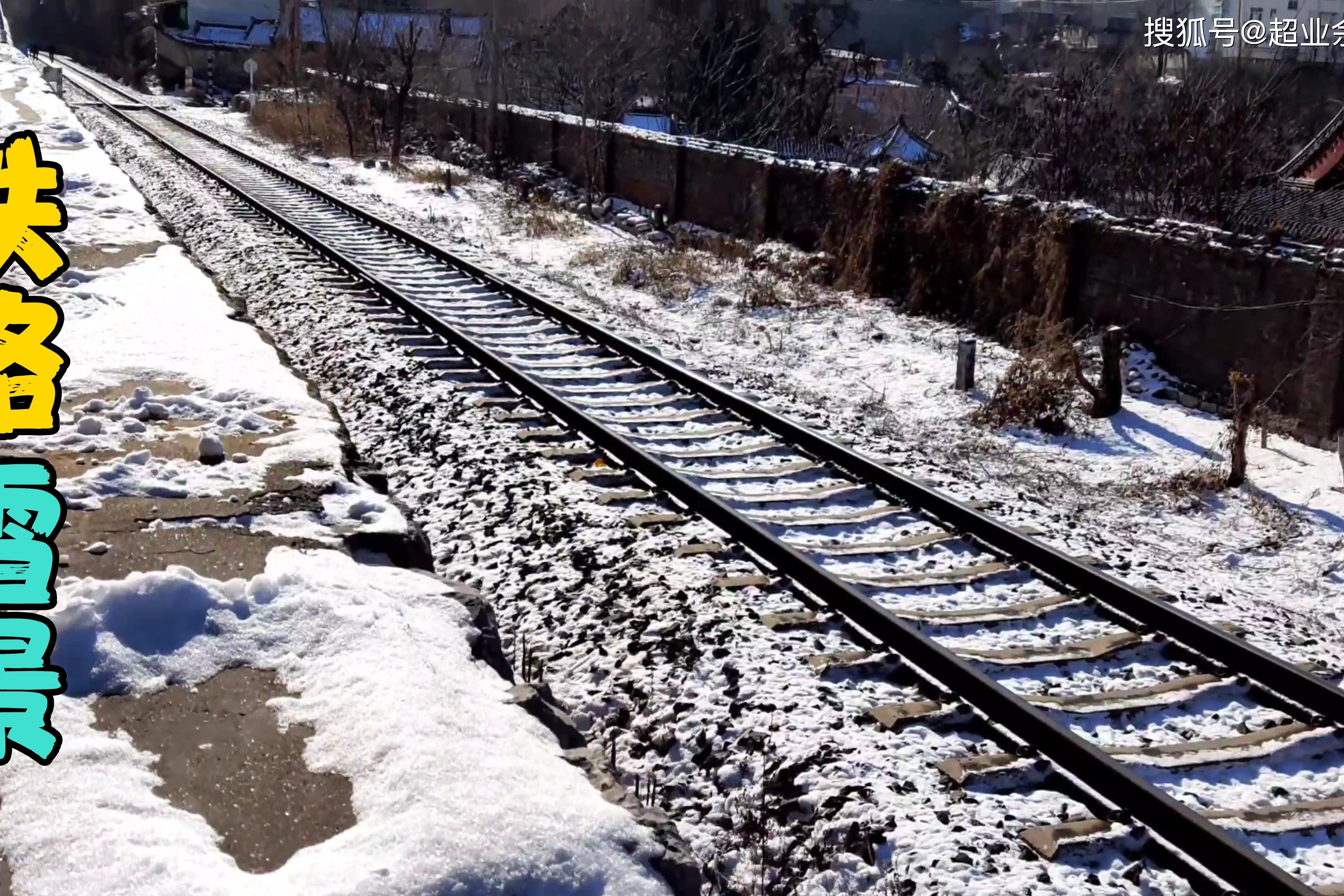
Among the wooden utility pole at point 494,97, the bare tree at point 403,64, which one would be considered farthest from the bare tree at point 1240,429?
the bare tree at point 403,64

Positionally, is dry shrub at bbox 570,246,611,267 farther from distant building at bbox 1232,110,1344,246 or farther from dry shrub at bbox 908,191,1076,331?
distant building at bbox 1232,110,1344,246

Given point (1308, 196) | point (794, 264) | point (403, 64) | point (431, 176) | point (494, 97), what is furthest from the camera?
point (403, 64)

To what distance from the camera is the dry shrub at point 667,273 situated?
1578 cm

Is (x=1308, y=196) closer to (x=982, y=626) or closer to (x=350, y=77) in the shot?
(x=982, y=626)

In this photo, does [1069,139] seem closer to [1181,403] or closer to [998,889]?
[1181,403]

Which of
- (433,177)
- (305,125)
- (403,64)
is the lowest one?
(433,177)

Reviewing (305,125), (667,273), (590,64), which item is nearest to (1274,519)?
(667,273)

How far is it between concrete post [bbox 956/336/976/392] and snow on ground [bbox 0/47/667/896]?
19.9 feet

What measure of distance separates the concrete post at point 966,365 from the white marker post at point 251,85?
112 feet

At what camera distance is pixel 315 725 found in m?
4.47

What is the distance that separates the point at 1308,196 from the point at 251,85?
44.0 metres

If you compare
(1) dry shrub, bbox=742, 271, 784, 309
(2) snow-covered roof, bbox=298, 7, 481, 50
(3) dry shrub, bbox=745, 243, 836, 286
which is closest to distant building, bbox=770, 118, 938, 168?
(3) dry shrub, bbox=745, 243, 836, 286

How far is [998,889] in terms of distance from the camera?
14.1 feet

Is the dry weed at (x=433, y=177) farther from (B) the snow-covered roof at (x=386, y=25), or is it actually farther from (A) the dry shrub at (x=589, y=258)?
(A) the dry shrub at (x=589, y=258)
